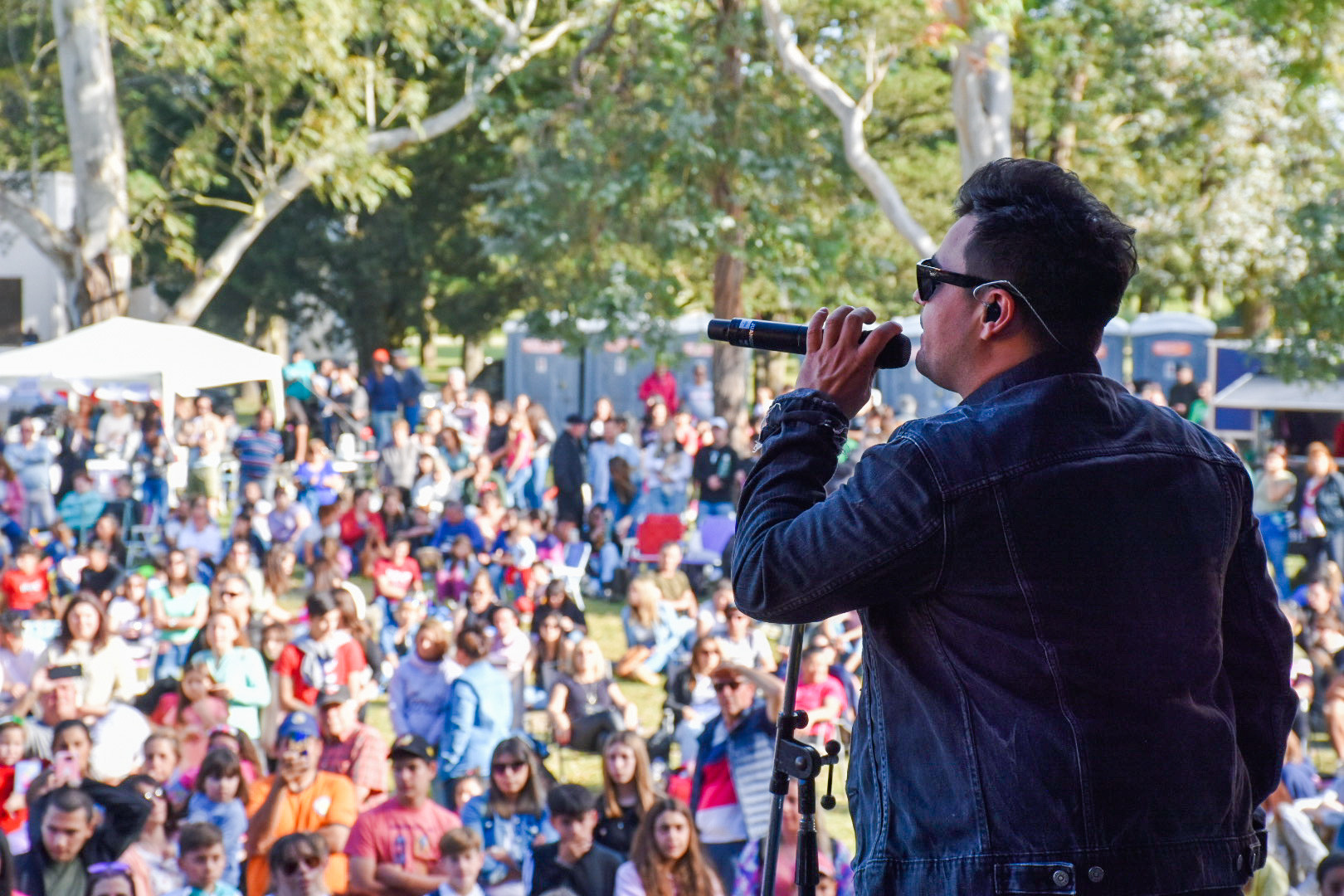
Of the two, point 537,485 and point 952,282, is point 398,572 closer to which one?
point 537,485

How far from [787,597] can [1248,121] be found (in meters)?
19.9

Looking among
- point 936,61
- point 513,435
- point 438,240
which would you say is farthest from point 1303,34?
point 438,240

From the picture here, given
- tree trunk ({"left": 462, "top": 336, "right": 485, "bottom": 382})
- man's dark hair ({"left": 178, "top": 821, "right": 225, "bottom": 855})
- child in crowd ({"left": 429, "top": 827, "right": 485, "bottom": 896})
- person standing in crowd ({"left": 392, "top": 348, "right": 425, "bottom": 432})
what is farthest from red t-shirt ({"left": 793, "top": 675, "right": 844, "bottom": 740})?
tree trunk ({"left": 462, "top": 336, "right": 485, "bottom": 382})

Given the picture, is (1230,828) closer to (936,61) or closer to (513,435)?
(513,435)

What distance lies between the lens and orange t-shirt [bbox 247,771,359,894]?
6016 mm

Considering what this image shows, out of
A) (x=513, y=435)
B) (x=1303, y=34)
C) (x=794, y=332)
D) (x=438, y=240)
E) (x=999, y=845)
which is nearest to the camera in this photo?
(x=999, y=845)

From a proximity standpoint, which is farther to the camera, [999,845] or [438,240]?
[438,240]

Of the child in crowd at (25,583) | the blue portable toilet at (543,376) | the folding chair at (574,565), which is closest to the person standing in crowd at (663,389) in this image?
the blue portable toilet at (543,376)

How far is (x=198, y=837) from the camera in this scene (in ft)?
18.4

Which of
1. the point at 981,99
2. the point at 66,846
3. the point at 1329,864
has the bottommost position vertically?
the point at 66,846

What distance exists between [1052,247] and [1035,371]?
0.13 metres

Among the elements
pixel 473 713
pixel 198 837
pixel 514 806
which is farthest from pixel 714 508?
pixel 198 837

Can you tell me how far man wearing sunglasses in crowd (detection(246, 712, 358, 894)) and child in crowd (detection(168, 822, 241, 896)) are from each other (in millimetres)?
358

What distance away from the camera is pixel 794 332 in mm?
1797
